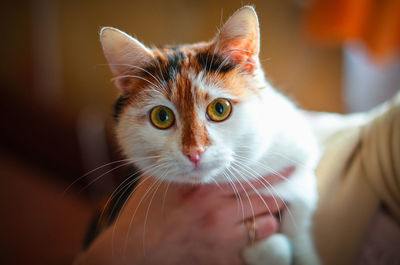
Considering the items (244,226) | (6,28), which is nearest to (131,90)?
(244,226)

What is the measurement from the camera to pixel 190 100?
2.60ft

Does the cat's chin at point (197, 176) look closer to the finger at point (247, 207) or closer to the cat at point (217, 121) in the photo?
the cat at point (217, 121)

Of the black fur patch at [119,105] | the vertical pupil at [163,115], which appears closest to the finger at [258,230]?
the vertical pupil at [163,115]

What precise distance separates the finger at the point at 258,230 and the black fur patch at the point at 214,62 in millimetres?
507

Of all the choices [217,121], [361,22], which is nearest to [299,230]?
[217,121]

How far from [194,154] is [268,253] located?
0.43 meters

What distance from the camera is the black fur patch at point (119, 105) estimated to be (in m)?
0.93

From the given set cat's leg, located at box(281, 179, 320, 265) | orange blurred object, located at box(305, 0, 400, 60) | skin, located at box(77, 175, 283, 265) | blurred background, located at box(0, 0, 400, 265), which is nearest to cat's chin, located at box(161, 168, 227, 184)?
skin, located at box(77, 175, 283, 265)

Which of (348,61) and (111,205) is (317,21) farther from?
(111,205)

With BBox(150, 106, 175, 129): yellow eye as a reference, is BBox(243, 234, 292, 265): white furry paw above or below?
below

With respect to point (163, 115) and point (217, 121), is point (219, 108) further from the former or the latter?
point (163, 115)

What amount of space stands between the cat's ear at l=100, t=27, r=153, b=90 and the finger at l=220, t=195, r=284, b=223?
0.55 m

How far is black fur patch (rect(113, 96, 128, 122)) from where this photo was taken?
93cm

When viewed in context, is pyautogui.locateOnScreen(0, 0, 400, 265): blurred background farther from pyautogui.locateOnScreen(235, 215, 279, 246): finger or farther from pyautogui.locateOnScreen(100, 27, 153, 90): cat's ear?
pyautogui.locateOnScreen(235, 215, 279, 246): finger
